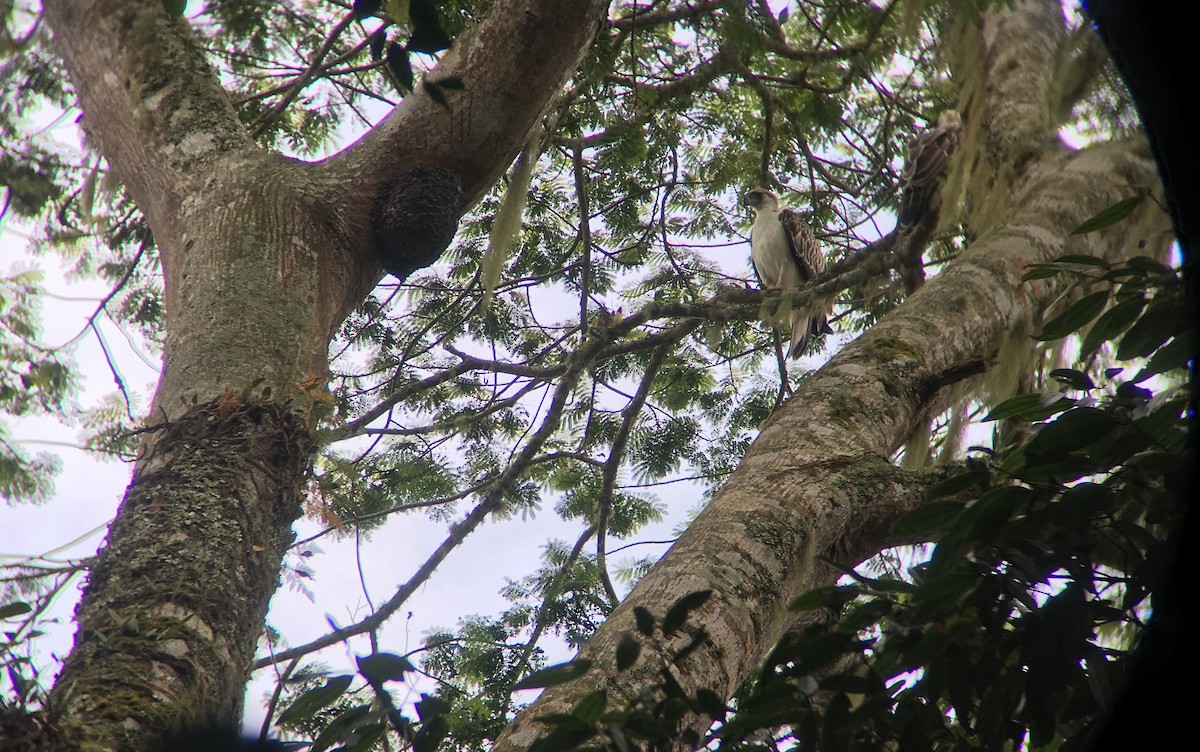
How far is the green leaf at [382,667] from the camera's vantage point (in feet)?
2.82

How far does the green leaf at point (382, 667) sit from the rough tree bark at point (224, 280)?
0.42 meters

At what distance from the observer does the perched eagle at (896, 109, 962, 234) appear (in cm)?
277

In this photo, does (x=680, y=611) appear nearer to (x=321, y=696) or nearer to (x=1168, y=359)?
(x=321, y=696)

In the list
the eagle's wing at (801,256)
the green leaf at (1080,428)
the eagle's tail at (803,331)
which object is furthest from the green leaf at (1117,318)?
the eagle's wing at (801,256)

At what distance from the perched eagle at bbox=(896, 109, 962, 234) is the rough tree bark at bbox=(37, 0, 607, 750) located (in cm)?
131

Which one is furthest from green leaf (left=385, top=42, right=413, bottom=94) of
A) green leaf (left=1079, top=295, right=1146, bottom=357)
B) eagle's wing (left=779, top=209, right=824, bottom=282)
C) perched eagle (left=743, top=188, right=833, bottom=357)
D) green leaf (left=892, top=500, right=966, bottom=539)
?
eagle's wing (left=779, top=209, right=824, bottom=282)

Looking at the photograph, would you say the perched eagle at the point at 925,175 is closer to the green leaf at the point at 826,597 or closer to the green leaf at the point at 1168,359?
the green leaf at the point at 1168,359

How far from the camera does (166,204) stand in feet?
6.27

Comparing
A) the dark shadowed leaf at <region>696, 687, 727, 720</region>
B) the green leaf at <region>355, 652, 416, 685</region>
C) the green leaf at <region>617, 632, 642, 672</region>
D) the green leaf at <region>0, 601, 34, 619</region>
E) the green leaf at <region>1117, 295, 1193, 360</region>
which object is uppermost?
the green leaf at <region>0, 601, 34, 619</region>

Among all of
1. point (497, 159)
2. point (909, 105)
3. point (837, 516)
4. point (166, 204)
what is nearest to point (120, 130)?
point (166, 204)

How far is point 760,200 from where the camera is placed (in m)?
4.95

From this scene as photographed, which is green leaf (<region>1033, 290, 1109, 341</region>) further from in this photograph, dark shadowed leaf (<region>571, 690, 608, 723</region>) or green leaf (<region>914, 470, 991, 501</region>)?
dark shadowed leaf (<region>571, 690, 608, 723</region>)

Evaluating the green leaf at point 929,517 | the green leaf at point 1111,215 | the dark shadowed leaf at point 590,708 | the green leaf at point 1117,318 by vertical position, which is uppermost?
the green leaf at point 1111,215

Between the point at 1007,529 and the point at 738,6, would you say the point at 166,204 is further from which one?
the point at 1007,529
